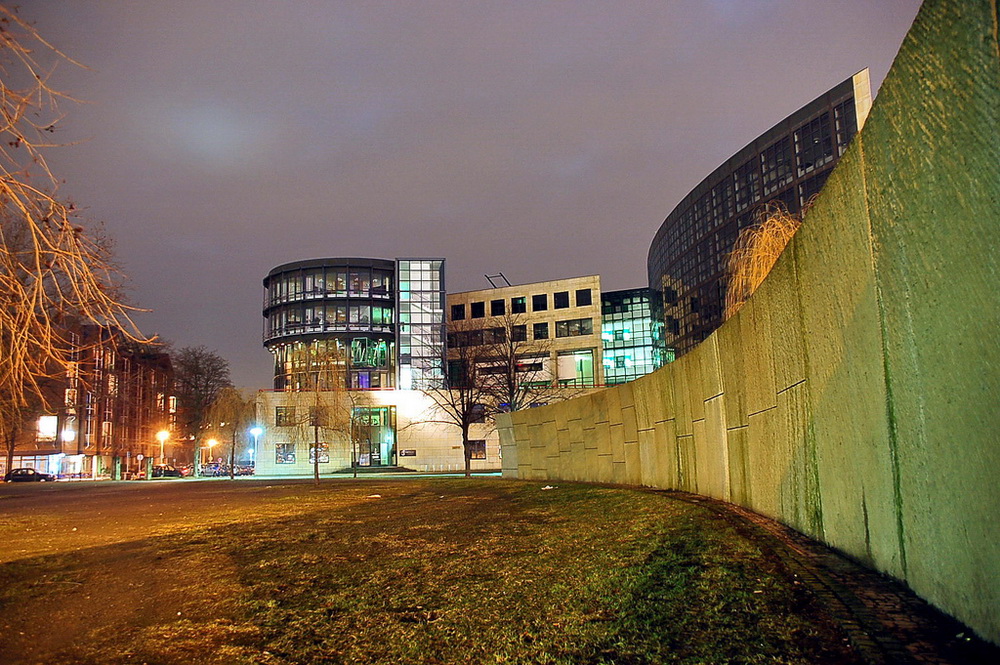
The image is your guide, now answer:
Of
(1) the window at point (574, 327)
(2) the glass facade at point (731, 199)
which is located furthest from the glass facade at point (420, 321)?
(2) the glass facade at point (731, 199)

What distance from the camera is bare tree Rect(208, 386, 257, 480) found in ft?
187

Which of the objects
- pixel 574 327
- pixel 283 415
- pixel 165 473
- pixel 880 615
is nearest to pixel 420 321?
pixel 574 327

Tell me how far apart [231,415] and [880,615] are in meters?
58.1

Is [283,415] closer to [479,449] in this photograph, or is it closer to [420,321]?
[479,449]

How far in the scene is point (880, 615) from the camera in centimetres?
386

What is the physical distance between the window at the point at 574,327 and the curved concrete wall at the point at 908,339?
67422 millimetres

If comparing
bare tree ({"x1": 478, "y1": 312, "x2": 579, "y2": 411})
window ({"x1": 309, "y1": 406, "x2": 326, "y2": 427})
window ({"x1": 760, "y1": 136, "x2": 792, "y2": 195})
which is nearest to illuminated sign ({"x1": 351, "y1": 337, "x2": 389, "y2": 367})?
bare tree ({"x1": 478, "y1": 312, "x2": 579, "y2": 411})

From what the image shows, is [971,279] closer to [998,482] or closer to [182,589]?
[998,482]

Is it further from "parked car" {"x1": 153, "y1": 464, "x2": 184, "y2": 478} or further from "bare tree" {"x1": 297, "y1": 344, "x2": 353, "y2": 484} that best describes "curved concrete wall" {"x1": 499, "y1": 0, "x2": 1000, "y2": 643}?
"parked car" {"x1": 153, "y1": 464, "x2": 184, "y2": 478}

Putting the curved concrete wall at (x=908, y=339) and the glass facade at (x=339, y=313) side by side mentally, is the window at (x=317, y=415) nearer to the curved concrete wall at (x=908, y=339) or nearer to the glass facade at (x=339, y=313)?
the curved concrete wall at (x=908, y=339)

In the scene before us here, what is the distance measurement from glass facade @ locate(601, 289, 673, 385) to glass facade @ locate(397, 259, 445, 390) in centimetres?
1835

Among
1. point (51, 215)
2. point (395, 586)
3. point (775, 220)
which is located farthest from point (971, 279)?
point (775, 220)

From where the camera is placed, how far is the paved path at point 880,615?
3277mm

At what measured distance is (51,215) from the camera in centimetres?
555
